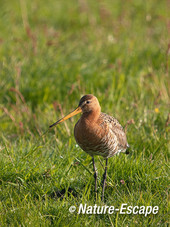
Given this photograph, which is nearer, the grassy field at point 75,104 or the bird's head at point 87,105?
the grassy field at point 75,104

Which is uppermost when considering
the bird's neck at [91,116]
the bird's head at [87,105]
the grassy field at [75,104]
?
the bird's head at [87,105]

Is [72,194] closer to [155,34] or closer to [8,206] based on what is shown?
[8,206]

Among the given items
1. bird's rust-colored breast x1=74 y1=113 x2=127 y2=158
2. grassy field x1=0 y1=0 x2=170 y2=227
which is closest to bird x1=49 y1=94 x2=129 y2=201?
bird's rust-colored breast x1=74 y1=113 x2=127 y2=158

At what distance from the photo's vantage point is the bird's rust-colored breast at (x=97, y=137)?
398 cm

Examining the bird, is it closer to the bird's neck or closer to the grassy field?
the bird's neck

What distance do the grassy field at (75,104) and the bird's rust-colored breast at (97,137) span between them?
226 millimetres

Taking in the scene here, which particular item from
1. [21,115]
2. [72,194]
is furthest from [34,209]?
[21,115]

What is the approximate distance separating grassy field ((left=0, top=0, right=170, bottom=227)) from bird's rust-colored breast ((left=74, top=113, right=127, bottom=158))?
23 cm

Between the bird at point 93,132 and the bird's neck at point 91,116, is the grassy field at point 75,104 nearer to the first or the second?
the bird at point 93,132

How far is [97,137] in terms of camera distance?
4.00 m

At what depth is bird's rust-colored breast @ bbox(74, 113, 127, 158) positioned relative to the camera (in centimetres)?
398

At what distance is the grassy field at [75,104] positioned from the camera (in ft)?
12.2

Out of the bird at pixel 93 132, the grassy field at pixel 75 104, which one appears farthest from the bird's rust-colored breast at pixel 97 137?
the grassy field at pixel 75 104

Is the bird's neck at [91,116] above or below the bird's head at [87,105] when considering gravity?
below
